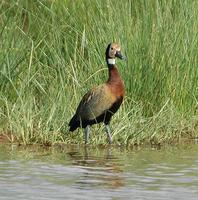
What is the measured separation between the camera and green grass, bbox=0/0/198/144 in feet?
34.7

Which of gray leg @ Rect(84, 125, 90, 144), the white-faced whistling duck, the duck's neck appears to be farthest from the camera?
the duck's neck

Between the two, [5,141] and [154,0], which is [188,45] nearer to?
[154,0]

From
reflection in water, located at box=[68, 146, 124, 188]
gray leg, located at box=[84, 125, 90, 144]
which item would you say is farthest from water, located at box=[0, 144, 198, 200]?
gray leg, located at box=[84, 125, 90, 144]

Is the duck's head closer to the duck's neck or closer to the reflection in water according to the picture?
the duck's neck

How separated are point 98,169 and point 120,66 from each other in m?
2.97

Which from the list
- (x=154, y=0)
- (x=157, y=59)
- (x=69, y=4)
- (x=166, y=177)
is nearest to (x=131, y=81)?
(x=157, y=59)

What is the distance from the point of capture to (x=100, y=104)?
34.2ft

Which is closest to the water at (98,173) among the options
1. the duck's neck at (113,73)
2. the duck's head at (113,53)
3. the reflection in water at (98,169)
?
the reflection in water at (98,169)

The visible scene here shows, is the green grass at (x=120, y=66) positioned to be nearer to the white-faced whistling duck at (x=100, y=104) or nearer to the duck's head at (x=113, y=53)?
the white-faced whistling duck at (x=100, y=104)

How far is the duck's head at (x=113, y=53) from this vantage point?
10578 millimetres

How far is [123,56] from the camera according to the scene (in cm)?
1062

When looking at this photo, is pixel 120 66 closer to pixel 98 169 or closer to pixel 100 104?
pixel 100 104

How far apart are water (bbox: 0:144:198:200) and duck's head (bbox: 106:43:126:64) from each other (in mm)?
1104

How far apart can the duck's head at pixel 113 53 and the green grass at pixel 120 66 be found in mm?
377
